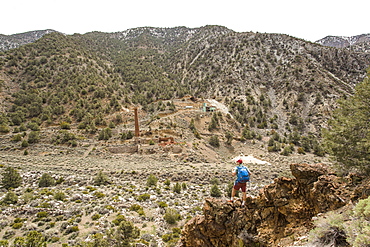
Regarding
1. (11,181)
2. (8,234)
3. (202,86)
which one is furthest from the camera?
(202,86)

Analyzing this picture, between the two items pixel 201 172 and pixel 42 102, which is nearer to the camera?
pixel 201 172

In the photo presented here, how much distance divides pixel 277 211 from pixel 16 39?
8283 inches

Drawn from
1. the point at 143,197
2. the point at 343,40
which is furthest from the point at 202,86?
the point at 343,40

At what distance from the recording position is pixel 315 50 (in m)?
80.0

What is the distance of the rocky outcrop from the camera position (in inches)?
243

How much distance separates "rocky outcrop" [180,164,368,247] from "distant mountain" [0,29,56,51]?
606ft

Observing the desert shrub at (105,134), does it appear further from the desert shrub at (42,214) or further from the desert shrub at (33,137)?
the desert shrub at (42,214)

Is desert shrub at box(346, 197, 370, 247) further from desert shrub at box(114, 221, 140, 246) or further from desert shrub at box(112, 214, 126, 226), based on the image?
desert shrub at box(112, 214, 126, 226)

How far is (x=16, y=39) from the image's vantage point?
152m

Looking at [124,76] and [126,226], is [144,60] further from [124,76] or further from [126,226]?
[126,226]

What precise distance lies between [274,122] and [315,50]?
42.6 metres

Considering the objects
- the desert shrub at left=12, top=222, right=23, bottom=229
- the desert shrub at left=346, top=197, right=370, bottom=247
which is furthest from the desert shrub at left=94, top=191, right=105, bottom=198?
the desert shrub at left=346, top=197, right=370, bottom=247

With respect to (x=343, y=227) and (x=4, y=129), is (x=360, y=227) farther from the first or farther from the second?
(x=4, y=129)

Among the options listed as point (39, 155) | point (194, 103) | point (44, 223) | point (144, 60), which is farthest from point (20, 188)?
point (144, 60)
